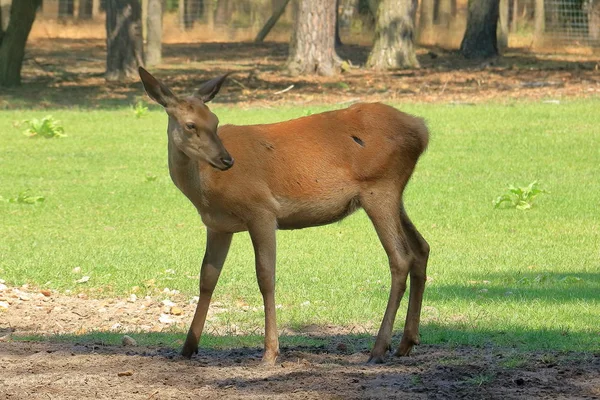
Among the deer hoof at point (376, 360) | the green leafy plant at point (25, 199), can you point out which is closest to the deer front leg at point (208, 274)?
the deer hoof at point (376, 360)

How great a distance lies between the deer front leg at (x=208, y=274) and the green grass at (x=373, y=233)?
5.08 ft

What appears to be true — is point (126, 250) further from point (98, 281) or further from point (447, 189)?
point (447, 189)

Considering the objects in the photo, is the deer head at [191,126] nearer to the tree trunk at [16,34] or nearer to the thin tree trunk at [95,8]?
the tree trunk at [16,34]

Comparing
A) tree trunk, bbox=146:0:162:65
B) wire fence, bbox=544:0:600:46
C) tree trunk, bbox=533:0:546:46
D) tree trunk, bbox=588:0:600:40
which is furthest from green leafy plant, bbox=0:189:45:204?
tree trunk, bbox=533:0:546:46

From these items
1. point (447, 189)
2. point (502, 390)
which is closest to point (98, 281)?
point (502, 390)

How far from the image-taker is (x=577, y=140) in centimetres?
1862

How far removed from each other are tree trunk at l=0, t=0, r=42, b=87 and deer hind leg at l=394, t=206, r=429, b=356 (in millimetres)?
20363

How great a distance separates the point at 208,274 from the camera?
23.0 feet

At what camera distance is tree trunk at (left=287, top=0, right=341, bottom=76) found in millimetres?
26625

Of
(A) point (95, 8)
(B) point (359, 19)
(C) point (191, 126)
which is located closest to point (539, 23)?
(B) point (359, 19)

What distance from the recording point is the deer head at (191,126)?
627 centimetres

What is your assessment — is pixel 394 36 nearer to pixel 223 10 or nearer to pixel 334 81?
pixel 334 81

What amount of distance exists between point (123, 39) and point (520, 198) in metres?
15.2

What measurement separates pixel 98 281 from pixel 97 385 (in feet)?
14.3
